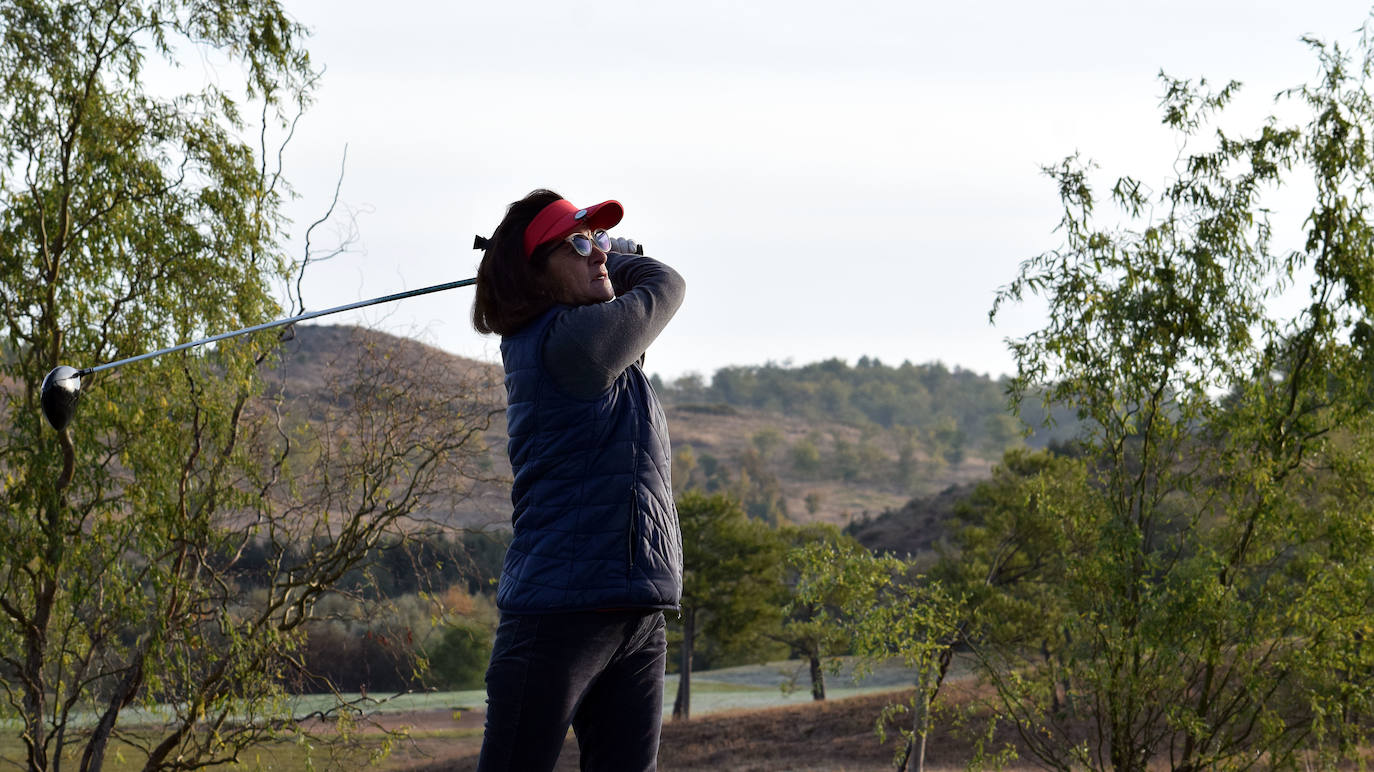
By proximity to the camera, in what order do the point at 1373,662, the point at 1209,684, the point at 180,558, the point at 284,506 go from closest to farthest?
the point at 1373,662 → the point at 1209,684 → the point at 180,558 → the point at 284,506

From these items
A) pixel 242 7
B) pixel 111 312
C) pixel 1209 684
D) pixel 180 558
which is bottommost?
pixel 1209 684

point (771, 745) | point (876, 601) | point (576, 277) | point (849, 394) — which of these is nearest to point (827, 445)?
point (849, 394)

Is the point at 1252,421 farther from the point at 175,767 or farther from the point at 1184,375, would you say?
the point at 175,767

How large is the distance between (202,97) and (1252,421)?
7.09m

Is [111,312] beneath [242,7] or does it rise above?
beneath

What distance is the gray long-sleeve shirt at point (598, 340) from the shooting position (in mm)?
2127

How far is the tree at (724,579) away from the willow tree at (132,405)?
19.6 meters

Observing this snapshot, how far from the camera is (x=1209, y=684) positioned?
319 inches

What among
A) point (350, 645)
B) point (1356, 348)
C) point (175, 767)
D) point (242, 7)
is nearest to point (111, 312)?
point (242, 7)

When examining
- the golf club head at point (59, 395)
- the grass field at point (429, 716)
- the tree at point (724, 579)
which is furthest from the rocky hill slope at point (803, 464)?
the golf club head at point (59, 395)

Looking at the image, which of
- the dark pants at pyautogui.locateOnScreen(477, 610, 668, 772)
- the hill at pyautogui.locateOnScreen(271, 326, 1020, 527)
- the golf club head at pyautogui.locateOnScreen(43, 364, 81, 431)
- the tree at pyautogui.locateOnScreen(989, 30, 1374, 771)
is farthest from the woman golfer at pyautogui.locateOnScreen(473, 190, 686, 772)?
the hill at pyautogui.locateOnScreen(271, 326, 1020, 527)

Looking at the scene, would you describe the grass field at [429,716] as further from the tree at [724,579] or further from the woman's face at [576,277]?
the woman's face at [576,277]

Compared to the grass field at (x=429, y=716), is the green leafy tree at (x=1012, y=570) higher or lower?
higher

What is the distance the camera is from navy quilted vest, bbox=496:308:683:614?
6.94 ft
